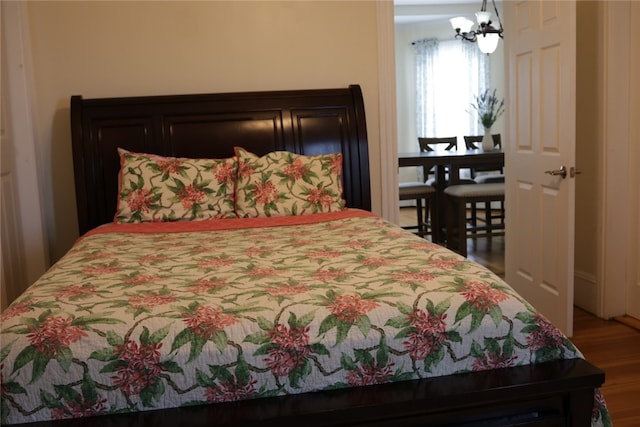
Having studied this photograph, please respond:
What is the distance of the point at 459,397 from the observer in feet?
4.99

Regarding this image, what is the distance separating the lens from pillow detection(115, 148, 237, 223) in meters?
2.90

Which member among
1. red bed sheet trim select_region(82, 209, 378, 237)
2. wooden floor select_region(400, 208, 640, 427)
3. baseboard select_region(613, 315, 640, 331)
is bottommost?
wooden floor select_region(400, 208, 640, 427)

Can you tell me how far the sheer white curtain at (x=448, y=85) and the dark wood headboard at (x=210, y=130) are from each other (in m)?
5.02

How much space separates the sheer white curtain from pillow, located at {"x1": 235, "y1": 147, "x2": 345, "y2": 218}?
5.46m

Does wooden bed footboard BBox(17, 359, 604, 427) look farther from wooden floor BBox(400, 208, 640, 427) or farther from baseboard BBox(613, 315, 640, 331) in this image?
baseboard BBox(613, 315, 640, 331)

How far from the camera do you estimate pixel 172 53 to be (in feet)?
11.1

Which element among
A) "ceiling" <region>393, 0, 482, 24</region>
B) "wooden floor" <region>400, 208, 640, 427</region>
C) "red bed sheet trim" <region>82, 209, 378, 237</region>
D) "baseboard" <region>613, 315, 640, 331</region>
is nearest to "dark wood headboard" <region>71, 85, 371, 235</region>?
"red bed sheet trim" <region>82, 209, 378, 237</region>

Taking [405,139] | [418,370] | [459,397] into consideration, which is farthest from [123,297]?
[405,139]

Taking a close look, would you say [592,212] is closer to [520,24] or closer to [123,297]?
[520,24]

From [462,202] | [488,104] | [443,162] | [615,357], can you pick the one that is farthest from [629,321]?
[488,104]

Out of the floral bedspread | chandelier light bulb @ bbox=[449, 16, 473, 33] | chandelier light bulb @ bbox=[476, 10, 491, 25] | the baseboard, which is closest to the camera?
the floral bedspread

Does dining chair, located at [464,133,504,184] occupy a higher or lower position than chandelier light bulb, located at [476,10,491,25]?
lower

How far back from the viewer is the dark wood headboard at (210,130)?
3223 millimetres

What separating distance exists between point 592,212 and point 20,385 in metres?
3.21
